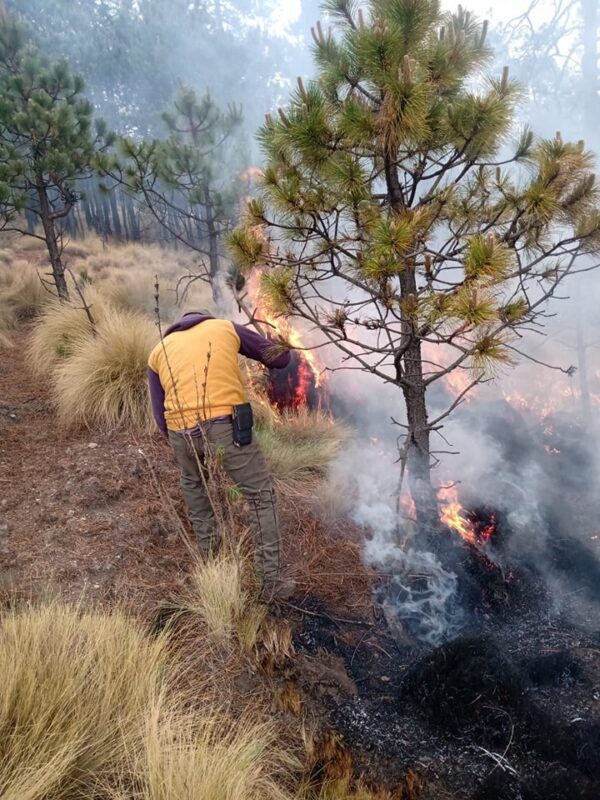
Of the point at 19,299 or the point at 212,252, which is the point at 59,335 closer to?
the point at 212,252

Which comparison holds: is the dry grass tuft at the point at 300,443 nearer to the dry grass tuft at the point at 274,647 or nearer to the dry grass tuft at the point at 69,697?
the dry grass tuft at the point at 274,647

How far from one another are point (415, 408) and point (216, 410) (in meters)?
1.46

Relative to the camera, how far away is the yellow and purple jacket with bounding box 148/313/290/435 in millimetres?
3043

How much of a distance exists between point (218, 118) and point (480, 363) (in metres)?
8.02

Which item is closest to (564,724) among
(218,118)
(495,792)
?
(495,792)

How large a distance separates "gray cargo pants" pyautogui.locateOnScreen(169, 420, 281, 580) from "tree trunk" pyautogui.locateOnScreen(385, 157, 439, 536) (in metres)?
1.04

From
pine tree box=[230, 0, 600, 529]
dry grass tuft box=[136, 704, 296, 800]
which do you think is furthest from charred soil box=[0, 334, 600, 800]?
pine tree box=[230, 0, 600, 529]

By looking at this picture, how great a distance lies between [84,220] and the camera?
23.8 m

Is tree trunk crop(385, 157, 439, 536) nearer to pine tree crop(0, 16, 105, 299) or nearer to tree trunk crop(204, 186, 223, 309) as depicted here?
tree trunk crop(204, 186, 223, 309)

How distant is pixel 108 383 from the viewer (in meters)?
5.51

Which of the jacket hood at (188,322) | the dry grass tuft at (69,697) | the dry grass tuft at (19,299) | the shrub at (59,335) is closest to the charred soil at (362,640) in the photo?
the dry grass tuft at (69,697)

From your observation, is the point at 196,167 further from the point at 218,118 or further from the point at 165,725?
the point at 165,725

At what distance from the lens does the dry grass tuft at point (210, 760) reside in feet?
5.90

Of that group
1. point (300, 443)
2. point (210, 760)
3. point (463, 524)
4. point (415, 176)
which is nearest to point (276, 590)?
point (210, 760)
